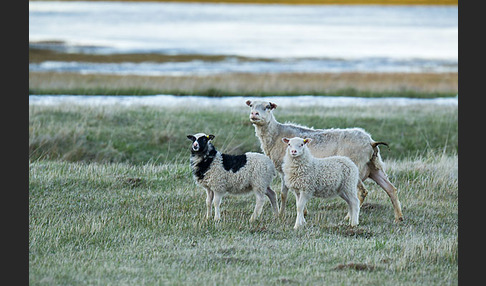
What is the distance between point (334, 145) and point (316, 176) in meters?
1.38

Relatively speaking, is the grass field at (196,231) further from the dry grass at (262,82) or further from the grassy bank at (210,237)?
the dry grass at (262,82)

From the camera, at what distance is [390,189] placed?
13.0m

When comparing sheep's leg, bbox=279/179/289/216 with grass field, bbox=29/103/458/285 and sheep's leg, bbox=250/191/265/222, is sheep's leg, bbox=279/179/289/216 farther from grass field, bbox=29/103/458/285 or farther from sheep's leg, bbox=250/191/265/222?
sheep's leg, bbox=250/191/265/222

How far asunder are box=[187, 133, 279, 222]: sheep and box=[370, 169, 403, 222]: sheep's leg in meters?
2.01

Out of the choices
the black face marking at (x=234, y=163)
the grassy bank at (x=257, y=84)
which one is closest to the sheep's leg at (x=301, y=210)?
the black face marking at (x=234, y=163)

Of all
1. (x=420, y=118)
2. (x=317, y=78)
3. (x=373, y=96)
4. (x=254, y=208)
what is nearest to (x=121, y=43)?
(x=317, y=78)

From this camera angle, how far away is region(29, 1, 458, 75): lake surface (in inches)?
1891

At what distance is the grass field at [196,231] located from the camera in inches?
377

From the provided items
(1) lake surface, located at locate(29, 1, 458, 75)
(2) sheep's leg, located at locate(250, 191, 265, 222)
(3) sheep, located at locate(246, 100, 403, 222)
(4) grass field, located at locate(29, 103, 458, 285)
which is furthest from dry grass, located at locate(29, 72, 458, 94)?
(2) sheep's leg, located at locate(250, 191, 265, 222)

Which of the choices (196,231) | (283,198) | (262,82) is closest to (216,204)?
(196,231)

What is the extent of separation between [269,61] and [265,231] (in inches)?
1632

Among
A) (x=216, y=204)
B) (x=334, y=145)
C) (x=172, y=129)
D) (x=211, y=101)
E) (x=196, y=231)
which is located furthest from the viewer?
(x=211, y=101)

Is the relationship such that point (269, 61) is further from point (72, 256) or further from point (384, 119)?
point (72, 256)

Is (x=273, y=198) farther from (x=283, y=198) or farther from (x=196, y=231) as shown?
(x=196, y=231)
